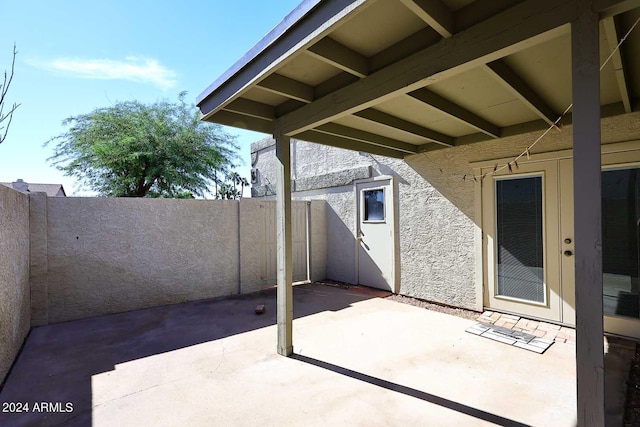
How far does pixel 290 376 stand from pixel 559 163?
178 inches

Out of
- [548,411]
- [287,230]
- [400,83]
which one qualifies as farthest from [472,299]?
[400,83]

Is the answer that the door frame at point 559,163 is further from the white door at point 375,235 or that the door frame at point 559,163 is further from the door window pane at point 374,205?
the door window pane at point 374,205

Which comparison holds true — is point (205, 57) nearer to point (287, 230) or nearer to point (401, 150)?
point (401, 150)

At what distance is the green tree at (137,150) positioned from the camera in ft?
32.6

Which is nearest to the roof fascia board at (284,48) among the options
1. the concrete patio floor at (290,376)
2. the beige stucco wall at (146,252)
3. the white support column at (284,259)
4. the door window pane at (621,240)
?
the white support column at (284,259)

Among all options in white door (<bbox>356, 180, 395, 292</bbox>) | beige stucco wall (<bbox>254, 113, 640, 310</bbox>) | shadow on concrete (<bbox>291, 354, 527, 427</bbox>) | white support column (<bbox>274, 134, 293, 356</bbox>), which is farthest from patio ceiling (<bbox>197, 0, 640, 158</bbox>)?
shadow on concrete (<bbox>291, 354, 527, 427</bbox>)

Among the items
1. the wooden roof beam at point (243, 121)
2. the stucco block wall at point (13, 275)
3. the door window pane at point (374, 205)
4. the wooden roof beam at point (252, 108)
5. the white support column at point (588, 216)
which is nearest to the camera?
the white support column at point (588, 216)

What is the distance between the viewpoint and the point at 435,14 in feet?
6.02

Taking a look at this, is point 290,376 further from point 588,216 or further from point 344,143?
point 344,143

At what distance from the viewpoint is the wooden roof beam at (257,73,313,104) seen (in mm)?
2808

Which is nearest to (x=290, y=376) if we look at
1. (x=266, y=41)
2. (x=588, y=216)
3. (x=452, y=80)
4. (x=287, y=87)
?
(x=588, y=216)

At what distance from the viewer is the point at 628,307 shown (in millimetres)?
3658

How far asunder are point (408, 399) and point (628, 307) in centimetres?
331

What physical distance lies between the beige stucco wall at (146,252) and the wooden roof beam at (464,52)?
423 cm
